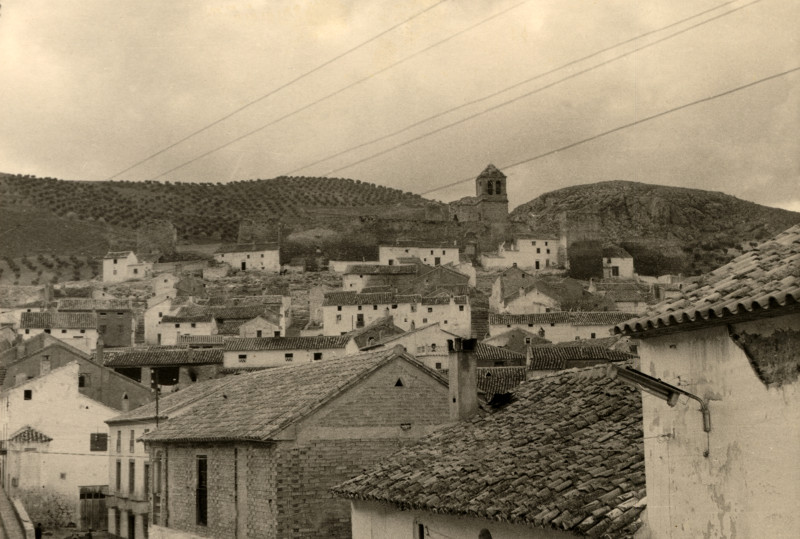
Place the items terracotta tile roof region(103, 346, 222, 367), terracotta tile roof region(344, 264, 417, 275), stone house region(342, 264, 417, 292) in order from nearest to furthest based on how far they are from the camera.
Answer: terracotta tile roof region(103, 346, 222, 367) → stone house region(342, 264, 417, 292) → terracotta tile roof region(344, 264, 417, 275)

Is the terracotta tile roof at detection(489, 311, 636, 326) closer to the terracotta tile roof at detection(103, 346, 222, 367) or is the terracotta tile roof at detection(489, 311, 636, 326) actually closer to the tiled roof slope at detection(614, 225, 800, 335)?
the terracotta tile roof at detection(103, 346, 222, 367)

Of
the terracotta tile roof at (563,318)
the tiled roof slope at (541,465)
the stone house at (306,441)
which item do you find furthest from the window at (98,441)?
the terracotta tile roof at (563,318)

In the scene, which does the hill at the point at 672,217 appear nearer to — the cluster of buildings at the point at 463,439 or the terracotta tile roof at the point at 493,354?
the terracotta tile roof at the point at 493,354

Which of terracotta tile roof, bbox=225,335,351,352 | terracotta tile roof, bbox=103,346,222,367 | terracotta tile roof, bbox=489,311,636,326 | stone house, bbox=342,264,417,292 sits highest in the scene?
stone house, bbox=342,264,417,292

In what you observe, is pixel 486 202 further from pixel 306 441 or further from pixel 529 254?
pixel 306 441

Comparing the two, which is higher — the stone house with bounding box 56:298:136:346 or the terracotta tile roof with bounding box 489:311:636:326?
the stone house with bounding box 56:298:136:346

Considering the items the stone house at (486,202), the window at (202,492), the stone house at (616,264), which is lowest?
the window at (202,492)

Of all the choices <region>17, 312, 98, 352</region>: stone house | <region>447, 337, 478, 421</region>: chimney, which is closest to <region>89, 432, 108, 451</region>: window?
<region>447, 337, 478, 421</region>: chimney

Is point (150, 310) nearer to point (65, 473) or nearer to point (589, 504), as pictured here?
point (65, 473)
